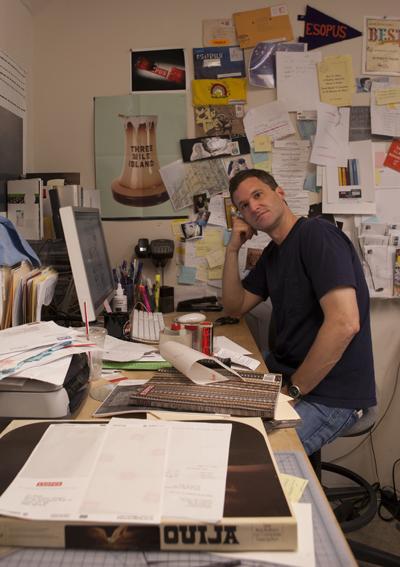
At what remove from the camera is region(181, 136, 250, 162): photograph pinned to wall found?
7.17 ft

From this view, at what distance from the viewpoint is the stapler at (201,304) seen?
2154 millimetres

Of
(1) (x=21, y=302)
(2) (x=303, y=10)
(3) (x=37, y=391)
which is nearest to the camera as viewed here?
(3) (x=37, y=391)

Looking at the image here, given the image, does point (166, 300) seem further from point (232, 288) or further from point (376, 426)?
point (376, 426)

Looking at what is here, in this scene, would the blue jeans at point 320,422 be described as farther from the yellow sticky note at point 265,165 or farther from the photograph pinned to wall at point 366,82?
the photograph pinned to wall at point 366,82

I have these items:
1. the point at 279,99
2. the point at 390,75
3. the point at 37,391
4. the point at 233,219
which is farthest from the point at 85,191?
the point at 390,75

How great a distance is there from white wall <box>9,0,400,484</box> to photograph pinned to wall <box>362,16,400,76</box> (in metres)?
0.03

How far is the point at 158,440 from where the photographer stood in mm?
740

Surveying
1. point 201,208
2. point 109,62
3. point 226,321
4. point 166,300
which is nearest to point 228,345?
point 226,321

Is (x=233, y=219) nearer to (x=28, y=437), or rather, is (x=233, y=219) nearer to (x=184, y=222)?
(x=184, y=222)

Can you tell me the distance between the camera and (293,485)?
72 cm

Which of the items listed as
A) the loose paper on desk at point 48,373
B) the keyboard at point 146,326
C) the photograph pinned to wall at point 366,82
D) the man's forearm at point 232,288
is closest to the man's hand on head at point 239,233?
the man's forearm at point 232,288

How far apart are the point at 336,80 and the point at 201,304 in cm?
117

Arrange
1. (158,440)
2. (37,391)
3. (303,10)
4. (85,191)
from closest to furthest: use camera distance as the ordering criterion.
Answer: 1. (158,440)
2. (37,391)
3. (85,191)
4. (303,10)

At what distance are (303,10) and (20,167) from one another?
4.67 ft
